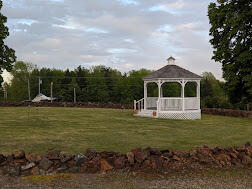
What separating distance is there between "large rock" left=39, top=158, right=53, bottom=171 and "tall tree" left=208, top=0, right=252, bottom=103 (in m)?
16.1

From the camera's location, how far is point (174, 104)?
2045 cm

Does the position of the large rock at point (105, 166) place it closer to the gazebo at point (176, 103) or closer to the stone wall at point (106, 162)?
the stone wall at point (106, 162)

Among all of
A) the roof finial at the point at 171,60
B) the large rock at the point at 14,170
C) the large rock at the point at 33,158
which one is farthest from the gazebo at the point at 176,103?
the large rock at the point at 14,170

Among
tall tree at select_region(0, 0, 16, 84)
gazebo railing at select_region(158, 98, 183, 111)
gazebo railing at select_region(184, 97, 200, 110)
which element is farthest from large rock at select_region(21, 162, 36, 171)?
tall tree at select_region(0, 0, 16, 84)

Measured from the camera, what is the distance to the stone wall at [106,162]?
6070 mm

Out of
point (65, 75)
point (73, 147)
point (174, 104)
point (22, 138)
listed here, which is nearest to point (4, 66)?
point (174, 104)

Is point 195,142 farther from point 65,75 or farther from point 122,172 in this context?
point 65,75

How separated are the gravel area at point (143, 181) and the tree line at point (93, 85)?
6448cm

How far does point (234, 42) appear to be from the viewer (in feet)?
67.7

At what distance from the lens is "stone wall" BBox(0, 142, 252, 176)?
6.07 m

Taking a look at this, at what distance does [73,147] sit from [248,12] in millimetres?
16285

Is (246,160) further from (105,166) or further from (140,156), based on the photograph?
(105,166)

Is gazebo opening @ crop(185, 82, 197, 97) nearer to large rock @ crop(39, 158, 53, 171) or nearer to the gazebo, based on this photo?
the gazebo

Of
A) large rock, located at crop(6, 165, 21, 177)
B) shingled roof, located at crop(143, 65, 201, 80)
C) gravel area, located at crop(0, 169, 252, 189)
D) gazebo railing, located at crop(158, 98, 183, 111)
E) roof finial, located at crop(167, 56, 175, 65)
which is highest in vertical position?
roof finial, located at crop(167, 56, 175, 65)
